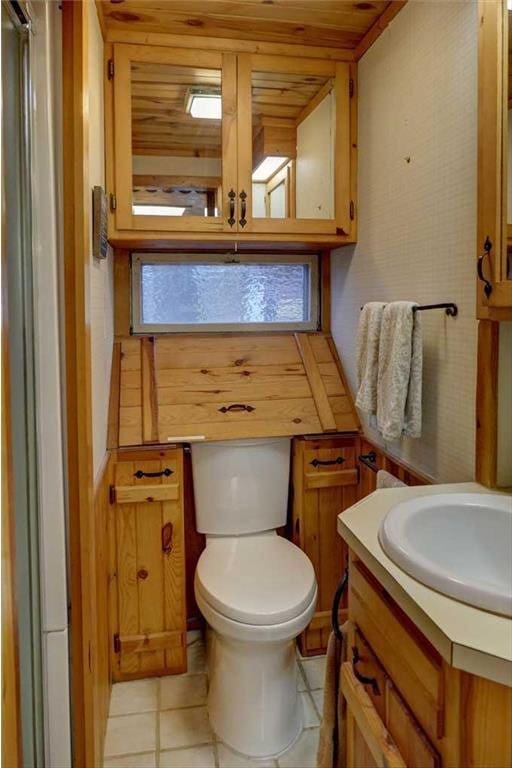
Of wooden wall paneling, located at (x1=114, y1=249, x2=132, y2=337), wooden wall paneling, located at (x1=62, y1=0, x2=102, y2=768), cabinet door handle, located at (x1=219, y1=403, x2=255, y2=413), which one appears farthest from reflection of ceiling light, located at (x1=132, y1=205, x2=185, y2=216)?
cabinet door handle, located at (x1=219, y1=403, x2=255, y2=413)

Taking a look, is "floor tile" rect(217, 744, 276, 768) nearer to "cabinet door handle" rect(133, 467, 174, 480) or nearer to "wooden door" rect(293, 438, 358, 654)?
"wooden door" rect(293, 438, 358, 654)

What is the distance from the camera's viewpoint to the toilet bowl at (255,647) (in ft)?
5.12

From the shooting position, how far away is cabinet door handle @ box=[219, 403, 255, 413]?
2.01 meters

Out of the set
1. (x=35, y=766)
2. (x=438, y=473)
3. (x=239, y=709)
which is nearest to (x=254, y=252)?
(x=438, y=473)

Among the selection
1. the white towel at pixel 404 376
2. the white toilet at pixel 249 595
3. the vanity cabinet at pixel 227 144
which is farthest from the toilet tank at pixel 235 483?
the vanity cabinet at pixel 227 144

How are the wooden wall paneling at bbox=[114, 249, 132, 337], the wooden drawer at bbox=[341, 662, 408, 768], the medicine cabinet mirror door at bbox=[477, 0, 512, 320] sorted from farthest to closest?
the wooden wall paneling at bbox=[114, 249, 132, 337], the medicine cabinet mirror door at bbox=[477, 0, 512, 320], the wooden drawer at bbox=[341, 662, 408, 768]

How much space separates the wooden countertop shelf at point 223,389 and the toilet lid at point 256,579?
1.33 feet

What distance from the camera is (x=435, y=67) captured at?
4.72ft

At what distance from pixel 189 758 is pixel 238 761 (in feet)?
0.49

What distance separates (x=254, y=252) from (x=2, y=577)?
1.74 m

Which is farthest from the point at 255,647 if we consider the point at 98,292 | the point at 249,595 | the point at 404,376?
the point at 98,292

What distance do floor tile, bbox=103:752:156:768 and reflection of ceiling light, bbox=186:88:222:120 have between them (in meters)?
2.10

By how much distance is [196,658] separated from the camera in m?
2.09

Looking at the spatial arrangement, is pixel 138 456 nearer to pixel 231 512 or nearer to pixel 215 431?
pixel 215 431
